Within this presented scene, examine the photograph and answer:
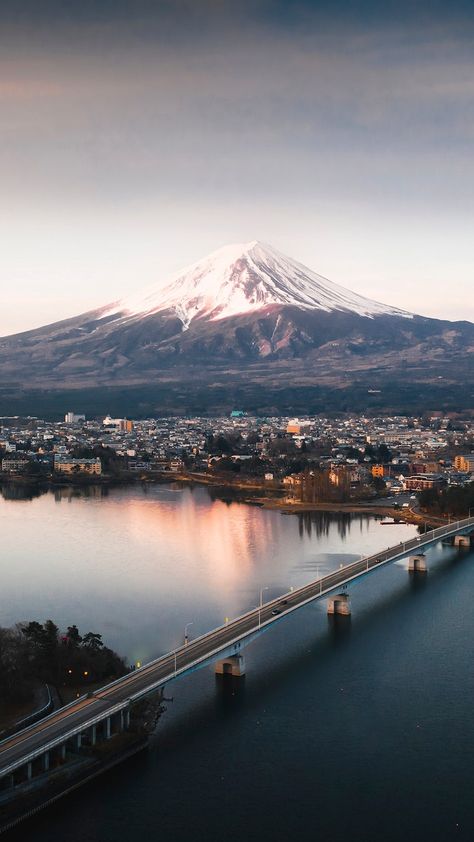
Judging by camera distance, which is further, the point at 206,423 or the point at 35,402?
the point at 35,402

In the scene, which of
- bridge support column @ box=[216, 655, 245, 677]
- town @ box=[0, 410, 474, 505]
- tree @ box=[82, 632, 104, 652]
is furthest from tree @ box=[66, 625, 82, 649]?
town @ box=[0, 410, 474, 505]

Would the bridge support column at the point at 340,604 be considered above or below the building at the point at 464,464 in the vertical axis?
below

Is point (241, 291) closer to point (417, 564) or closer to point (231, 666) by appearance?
point (417, 564)

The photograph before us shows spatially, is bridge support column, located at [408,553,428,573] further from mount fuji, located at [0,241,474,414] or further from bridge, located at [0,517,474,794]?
mount fuji, located at [0,241,474,414]

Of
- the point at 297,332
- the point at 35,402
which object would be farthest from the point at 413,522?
the point at 297,332

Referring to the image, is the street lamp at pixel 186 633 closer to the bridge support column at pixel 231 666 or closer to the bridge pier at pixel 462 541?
the bridge support column at pixel 231 666

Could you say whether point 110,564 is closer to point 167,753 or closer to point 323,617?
point 323,617

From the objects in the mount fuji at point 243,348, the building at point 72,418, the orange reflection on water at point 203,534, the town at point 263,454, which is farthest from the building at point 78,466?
the mount fuji at point 243,348

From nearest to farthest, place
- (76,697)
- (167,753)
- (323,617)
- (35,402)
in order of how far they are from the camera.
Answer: (167,753), (76,697), (323,617), (35,402)
